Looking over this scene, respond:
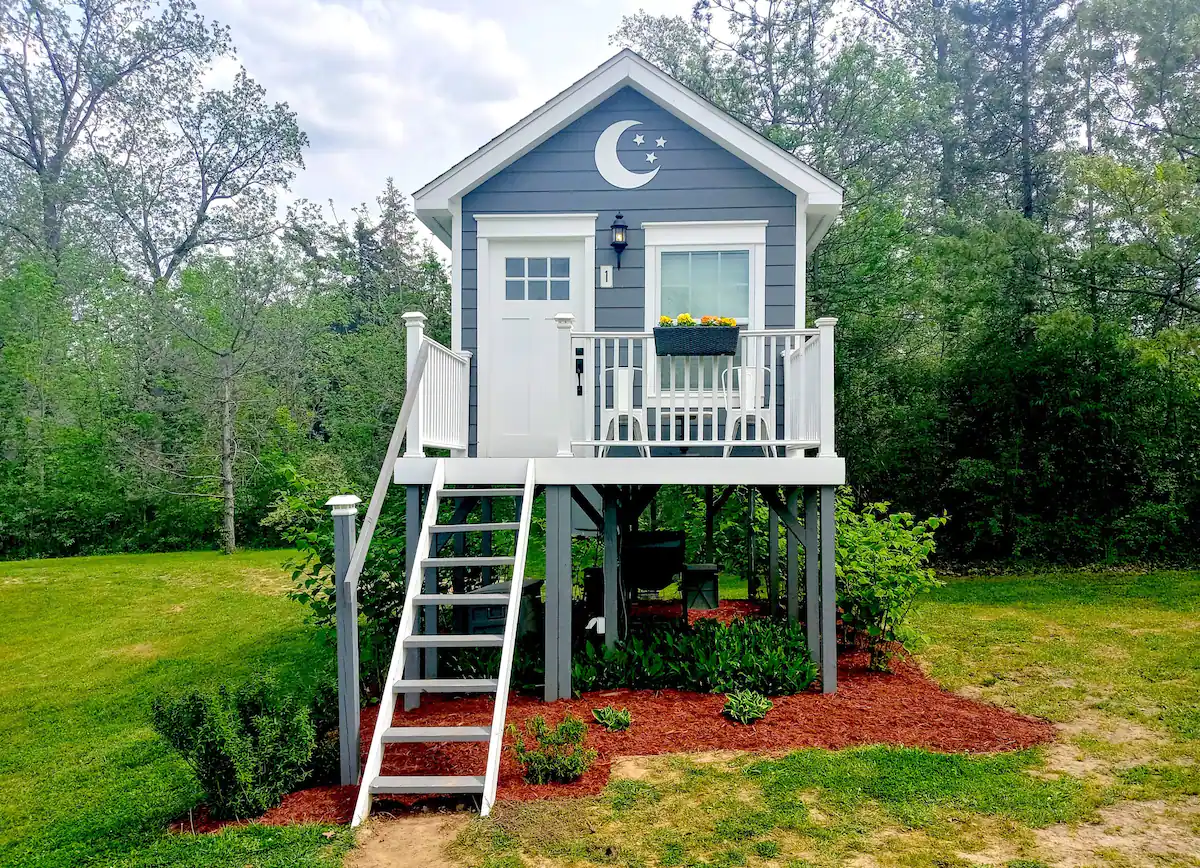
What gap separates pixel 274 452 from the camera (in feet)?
50.3

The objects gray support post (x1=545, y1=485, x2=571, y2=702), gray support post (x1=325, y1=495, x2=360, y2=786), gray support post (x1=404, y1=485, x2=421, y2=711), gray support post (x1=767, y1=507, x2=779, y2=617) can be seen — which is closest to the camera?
gray support post (x1=325, y1=495, x2=360, y2=786)

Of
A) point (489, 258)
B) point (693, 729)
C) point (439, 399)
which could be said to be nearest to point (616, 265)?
point (489, 258)

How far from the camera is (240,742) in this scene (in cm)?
392

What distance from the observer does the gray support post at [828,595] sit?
586 centimetres

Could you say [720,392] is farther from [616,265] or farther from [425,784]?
[425,784]

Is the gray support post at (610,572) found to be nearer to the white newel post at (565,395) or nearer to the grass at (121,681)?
the white newel post at (565,395)

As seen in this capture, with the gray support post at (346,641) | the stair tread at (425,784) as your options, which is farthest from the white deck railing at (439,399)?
the stair tread at (425,784)

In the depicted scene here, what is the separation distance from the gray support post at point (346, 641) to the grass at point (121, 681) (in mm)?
518

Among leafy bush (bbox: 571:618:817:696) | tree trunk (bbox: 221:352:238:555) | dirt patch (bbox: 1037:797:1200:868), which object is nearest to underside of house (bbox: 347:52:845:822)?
leafy bush (bbox: 571:618:817:696)

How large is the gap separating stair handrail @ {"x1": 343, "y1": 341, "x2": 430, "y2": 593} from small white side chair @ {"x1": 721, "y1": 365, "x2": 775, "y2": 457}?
7.20 ft

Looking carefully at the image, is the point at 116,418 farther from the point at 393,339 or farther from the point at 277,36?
the point at 277,36

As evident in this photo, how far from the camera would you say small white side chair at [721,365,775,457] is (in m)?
5.81

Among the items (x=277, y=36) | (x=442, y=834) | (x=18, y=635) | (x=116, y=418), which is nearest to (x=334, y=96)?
(x=277, y=36)

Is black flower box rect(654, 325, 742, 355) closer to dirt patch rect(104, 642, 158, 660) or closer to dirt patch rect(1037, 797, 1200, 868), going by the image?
dirt patch rect(1037, 797, 1200, 868)
